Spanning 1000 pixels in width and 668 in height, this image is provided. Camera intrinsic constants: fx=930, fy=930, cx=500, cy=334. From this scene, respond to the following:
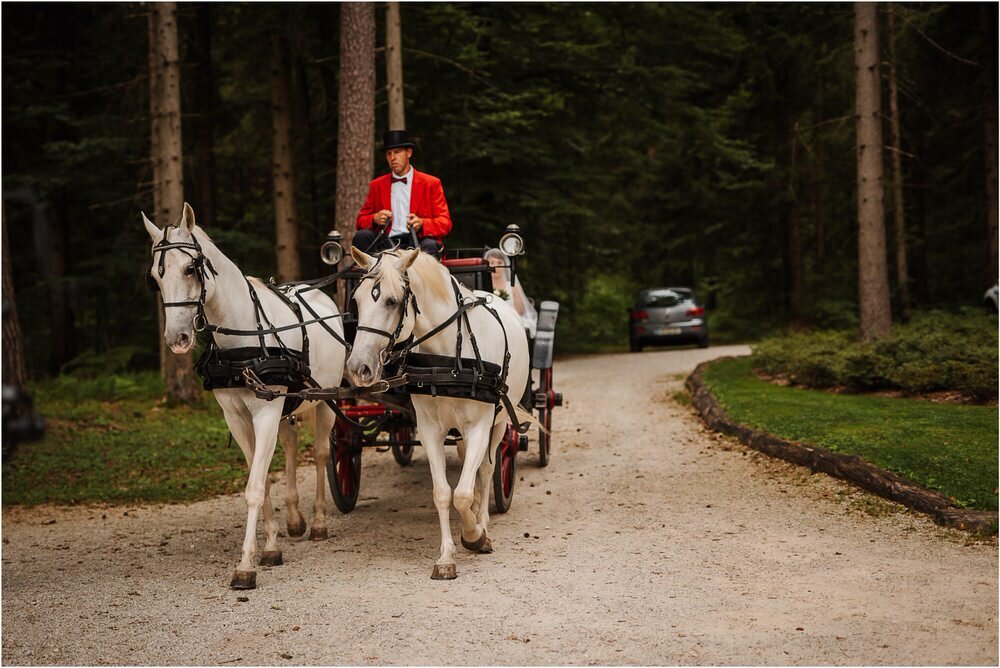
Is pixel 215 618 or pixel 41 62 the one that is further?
pixel 41 62

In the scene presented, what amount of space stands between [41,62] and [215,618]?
650 inches

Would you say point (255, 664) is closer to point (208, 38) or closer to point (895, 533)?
point (895, 533)

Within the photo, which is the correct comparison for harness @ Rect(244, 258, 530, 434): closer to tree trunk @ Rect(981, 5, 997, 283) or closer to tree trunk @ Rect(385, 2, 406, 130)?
tree trunk @ Rect(385, 2, 406, 130)

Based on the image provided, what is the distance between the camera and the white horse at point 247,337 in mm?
5727

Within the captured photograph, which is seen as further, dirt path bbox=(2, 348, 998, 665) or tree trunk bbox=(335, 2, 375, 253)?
tree trunk bbox=(335, 2, 375, 253)

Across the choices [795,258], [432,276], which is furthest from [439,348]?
[795,258]

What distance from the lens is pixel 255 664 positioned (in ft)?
15.5

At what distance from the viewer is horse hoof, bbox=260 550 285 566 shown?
6.78 m

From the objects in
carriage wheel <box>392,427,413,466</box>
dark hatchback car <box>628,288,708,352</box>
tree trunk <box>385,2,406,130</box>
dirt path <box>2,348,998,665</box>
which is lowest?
dirt path <box>2,348,998,665</box>

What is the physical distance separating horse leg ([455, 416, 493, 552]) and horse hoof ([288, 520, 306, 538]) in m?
1.52

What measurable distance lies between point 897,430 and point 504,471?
174 inches

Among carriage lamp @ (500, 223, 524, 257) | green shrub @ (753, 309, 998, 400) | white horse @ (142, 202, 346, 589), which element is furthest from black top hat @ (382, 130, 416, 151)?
green shrub @ (753, 309, 998, 400)

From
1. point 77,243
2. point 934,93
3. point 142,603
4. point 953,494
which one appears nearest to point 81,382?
point 77,243

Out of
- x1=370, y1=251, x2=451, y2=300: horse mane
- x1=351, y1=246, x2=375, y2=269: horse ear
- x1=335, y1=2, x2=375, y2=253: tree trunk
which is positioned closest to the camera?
x1=370, y1=251, x2=451, y2=300: horse mane
